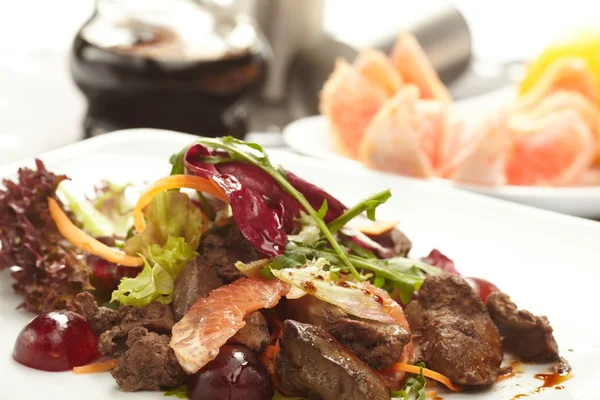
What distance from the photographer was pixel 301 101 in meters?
7.57

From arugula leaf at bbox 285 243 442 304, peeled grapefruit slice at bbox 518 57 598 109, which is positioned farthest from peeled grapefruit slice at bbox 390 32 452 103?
arugula leaf at bbox 285 243 442 304

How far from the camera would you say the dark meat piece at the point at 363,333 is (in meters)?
2.81

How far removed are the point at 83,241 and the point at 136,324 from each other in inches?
24.0

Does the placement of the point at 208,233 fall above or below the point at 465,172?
above

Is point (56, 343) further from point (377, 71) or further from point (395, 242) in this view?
point (377, 71)

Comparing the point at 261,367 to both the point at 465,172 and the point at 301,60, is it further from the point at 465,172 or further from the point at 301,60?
the point at 301,60

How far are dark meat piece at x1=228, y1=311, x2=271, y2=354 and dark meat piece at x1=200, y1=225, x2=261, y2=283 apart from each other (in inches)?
10.2

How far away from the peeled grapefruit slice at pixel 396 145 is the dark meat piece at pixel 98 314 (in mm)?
2393

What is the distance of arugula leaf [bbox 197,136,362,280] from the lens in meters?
3.17

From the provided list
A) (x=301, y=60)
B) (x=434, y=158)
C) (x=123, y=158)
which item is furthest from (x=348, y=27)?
(x=123, y=158)

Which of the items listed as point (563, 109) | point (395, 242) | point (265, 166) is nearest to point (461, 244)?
point (395, 242)

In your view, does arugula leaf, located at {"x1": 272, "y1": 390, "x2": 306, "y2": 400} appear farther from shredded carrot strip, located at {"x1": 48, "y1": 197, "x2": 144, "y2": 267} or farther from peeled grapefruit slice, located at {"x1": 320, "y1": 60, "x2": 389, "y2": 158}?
peeled grapefruit slice, located at {"x1": 320, "y1": 60, "x2": 389, "y2": 158}

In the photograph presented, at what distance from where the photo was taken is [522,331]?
317 cm

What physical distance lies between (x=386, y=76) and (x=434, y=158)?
2.96 feet
